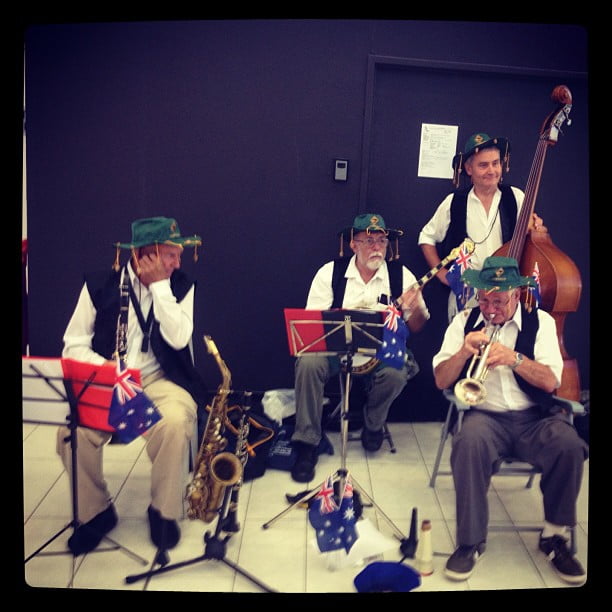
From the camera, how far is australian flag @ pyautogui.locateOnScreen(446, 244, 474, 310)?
2607 mm

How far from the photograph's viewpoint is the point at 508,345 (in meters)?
2.60

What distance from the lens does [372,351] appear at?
8.27 ft

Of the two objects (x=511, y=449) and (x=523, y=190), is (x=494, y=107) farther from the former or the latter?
(x=511, y=449)

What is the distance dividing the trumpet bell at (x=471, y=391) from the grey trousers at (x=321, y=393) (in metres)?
0.26

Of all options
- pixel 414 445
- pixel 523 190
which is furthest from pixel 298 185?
pixel 414 445

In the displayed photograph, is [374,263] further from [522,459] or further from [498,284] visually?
[522,459]

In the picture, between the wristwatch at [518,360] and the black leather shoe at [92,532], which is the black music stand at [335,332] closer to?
the wristwatch at [518,360]

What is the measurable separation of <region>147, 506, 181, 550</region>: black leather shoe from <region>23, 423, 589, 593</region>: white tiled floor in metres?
0.04

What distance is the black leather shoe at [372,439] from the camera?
9.57 ft

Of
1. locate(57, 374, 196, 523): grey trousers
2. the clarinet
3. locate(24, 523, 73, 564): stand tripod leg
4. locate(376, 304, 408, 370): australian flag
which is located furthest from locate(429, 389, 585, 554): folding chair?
locate(24, 523, 73, 564): stand tripod leg

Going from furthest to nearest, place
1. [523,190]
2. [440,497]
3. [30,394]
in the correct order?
[440,497]
[523,190]
[30,394]

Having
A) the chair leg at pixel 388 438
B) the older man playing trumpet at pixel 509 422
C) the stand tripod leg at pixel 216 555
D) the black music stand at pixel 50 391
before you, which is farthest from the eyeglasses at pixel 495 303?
the black music stand at pixel 50 391

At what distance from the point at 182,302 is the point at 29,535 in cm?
109

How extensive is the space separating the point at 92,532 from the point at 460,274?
178 cm
